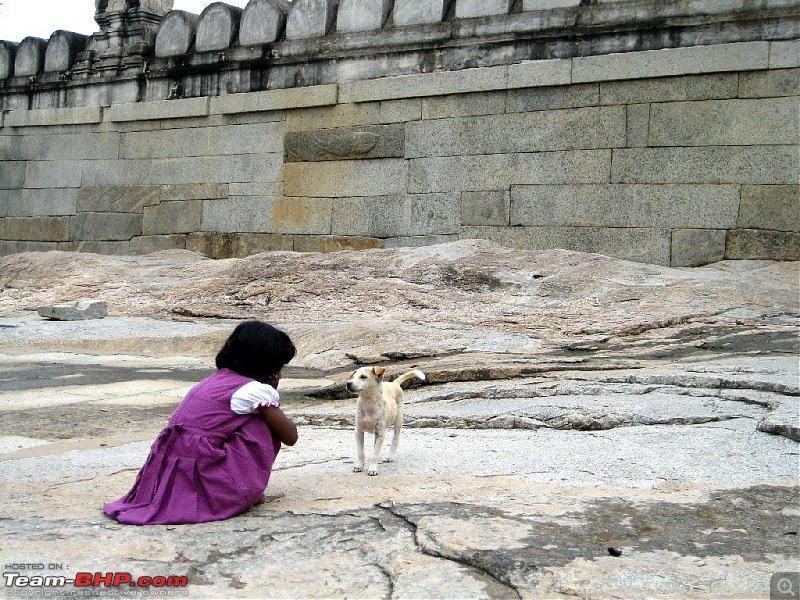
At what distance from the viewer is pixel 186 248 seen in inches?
491

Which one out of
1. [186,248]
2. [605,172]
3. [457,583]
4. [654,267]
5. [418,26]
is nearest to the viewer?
[457,583]

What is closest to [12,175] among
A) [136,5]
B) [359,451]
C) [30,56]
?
[30,56]

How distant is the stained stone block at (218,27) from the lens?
40.0ft

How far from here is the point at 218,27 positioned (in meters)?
12.2

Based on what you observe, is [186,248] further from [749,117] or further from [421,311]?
[749,117]

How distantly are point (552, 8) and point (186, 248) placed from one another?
5382mm

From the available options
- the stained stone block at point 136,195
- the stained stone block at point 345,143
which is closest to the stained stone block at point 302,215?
the stained stone block at point 345,143

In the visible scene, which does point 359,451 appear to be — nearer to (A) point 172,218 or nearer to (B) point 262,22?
(B) point 262,22

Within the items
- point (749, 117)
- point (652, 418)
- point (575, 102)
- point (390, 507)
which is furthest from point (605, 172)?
point (390, 507)

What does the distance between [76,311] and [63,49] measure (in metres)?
6.12

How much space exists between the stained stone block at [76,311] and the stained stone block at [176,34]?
181 inches

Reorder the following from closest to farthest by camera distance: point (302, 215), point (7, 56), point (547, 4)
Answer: point (547, 4), point (302, 215), point (7, 56)

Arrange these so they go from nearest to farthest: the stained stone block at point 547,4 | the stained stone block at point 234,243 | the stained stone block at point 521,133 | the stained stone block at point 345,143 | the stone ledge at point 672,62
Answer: the stone ledge at point 672,62 → the stained stone block at point 521,133 → the stained stone block at point 547,4 → the stained stone block at point 345,143 → the stained stone block at point 234,243

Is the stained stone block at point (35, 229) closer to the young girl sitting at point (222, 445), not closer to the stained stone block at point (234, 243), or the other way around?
the stained stone block at point (234, 243)
